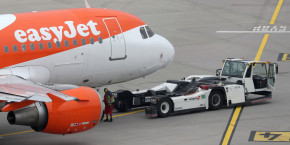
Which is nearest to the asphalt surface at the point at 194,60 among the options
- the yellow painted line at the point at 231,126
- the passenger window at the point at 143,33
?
the yellow painted line at the point at 231,126

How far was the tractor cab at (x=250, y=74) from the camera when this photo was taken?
3439 centimetres

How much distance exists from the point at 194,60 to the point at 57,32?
18.2 m

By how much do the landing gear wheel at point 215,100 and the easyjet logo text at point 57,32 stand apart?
667cm

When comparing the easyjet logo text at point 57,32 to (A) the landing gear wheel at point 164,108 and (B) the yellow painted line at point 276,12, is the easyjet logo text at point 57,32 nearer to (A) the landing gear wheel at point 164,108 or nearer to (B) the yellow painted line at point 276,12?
(A) the landing gear wheel at point 164,108

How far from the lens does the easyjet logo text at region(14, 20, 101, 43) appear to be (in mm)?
28531

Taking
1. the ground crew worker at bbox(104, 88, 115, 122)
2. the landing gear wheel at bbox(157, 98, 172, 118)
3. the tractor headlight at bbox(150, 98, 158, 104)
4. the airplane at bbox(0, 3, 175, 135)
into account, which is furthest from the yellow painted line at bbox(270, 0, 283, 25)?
the ground crew worker at bbox(104, 88, 115, 122)

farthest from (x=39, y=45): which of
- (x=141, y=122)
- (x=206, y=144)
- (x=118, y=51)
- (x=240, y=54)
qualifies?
(x=240, y=54)

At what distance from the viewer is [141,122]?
102 feet

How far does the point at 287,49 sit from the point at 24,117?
94.3ft

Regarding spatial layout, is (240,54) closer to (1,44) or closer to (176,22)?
(176,22)

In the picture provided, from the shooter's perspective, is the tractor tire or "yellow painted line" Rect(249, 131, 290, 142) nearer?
"yellow painted line" Rect(249, 131, 290, 142)

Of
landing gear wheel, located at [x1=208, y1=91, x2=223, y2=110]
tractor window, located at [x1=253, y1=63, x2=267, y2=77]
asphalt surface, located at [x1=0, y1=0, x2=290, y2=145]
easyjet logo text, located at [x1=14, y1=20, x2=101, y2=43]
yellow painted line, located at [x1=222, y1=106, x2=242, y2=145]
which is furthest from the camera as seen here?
tractor window, located at [x1=253, y1=63, x2=267, y2=77]

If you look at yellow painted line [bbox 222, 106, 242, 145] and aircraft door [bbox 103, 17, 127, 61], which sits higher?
aircraft door [bbox 103, 17, 127, 61]

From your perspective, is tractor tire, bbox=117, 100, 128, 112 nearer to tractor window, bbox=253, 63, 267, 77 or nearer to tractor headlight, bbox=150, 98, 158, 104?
tractor headlight, bbox=150, 98, 158, 104
